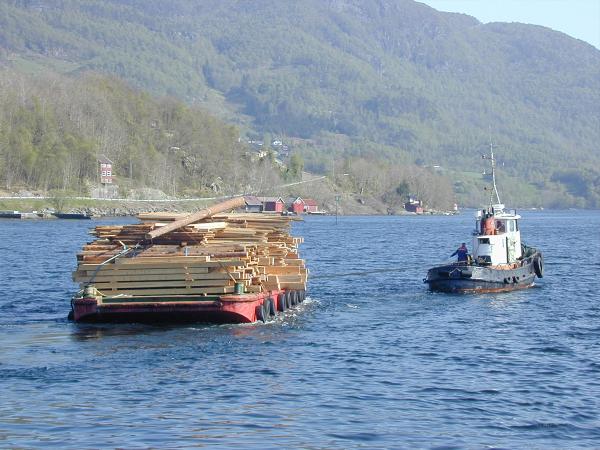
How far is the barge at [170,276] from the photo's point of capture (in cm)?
3531

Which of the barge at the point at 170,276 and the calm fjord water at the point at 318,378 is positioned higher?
the barge at the point at 170,276

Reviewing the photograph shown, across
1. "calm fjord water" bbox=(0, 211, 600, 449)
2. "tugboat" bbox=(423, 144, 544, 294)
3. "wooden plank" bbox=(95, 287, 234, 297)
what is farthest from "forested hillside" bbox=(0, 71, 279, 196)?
"wooden plank" bbox=(95, 287, 234, 297)

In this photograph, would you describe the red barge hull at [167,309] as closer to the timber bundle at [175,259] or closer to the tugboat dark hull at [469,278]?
the timber bundle at [175,259]

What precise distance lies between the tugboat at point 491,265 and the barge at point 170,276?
1477cm

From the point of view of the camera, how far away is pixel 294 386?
2717cm

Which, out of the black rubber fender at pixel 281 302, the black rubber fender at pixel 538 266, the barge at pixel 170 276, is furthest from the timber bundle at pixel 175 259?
the black rubber fender at pixel 538 266

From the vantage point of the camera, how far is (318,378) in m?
28.2

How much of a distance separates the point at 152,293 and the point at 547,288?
87.3 ft

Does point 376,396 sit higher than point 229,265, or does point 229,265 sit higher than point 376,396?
point 229,265

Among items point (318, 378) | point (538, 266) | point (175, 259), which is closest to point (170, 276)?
point (175, 259)

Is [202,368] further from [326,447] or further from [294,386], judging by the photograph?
[326,447]

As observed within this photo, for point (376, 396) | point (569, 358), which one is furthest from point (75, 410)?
point (569, 358)

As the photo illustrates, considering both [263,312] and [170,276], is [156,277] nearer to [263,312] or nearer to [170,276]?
[170,276]

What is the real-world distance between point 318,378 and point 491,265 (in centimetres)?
2583
